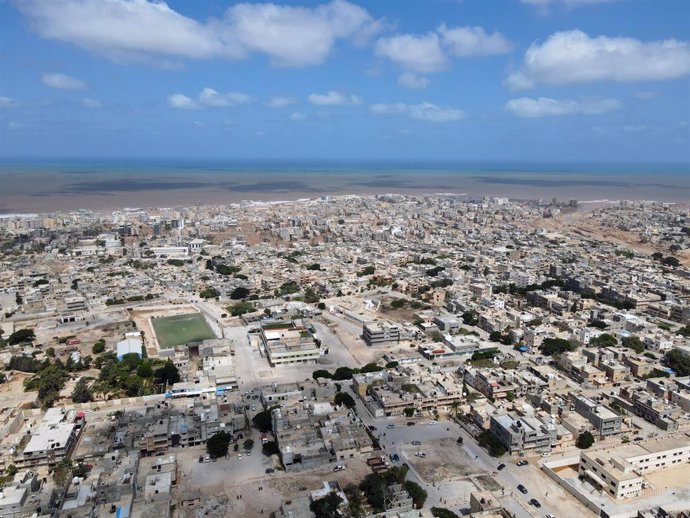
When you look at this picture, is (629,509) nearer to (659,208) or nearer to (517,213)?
(517,213)

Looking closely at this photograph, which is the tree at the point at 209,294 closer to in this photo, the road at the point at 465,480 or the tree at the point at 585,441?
the road at the point at 465,480

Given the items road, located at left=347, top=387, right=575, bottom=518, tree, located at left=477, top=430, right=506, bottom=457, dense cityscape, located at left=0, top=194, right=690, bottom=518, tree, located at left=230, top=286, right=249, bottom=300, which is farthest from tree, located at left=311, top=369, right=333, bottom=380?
tree, located at left=230, top=286, right=249, bottom=300

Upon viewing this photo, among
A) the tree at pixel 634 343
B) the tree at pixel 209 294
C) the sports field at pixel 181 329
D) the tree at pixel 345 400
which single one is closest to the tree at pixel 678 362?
the tree at pixel 634 343

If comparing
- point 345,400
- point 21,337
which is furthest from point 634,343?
point 21,337

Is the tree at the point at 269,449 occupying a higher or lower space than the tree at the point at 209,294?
lower

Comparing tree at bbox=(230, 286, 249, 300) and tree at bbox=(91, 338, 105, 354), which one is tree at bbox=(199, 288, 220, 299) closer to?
tree at bbox=(230, 286, 249, 300)

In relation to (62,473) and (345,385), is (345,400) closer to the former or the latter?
(345,385)
